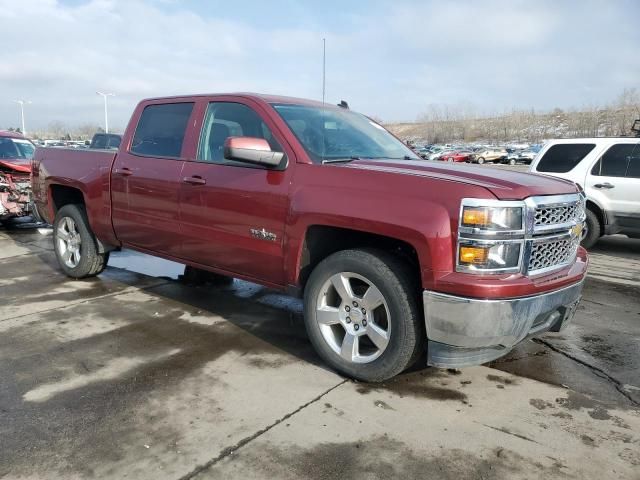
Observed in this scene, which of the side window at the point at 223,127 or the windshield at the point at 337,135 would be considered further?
the side window at the point at 223,127

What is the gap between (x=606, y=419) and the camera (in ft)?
10.2

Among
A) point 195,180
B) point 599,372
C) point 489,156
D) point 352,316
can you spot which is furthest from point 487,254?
point 489,156

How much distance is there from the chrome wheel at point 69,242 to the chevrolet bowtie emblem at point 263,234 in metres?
2.87

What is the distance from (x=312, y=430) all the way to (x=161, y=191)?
2.59 meters

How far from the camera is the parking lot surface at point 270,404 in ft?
8.64

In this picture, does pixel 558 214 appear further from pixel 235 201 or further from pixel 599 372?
pixel 235 201

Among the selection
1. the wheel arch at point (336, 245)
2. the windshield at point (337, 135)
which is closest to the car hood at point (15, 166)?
the windshield at point (337, 135)

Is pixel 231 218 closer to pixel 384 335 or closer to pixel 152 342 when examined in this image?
pixel 152 342

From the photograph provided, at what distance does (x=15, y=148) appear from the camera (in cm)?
1055

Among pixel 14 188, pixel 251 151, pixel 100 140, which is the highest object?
pixel 100 140

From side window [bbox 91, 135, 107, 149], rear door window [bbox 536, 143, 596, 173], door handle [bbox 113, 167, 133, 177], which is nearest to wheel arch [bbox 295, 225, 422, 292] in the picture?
door handle [bbox 113, 167, 133, 177]

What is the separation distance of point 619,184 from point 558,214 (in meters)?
5.96

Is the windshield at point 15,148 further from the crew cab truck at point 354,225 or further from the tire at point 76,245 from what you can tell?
the crew cab truck at point 354,225

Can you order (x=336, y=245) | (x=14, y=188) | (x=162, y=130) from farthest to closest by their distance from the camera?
(x=14, y=188) < (x=162, y=130) < (x=336, y=245)
